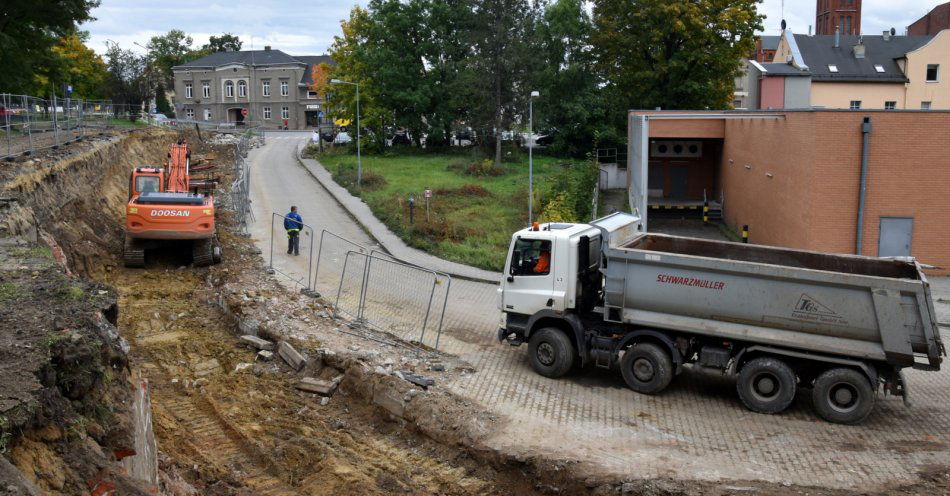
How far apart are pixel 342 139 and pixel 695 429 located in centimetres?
5279

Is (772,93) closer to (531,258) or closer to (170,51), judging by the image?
(531,258)

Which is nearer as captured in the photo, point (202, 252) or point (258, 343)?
point (258, 343)

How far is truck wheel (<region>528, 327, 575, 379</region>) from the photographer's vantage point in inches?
535

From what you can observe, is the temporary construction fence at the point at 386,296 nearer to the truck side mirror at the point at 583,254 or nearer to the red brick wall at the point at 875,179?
the truck side mirror at the point at 583,254

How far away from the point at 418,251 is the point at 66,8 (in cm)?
A: 2134

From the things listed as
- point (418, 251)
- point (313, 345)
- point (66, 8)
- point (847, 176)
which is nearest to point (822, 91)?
point (847, 176)

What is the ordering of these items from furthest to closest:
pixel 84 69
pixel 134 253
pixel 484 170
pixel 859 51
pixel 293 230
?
pixel 84 69 < pixel 859 51 < pixel 484 170 < pixel 293 230 < pixel 134 253

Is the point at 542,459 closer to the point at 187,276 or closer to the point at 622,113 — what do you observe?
the point at 187,276

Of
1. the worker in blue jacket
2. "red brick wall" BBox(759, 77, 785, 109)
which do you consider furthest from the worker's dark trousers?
"red brick wall" BBox(759, 77, 785, 109)

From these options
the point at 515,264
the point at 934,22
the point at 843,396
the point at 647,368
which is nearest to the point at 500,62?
the point at 515,264

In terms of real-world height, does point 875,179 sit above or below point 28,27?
below

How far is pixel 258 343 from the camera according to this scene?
14.8 metres

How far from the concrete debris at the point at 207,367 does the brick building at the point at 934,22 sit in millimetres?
69102

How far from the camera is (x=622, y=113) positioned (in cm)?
5562
